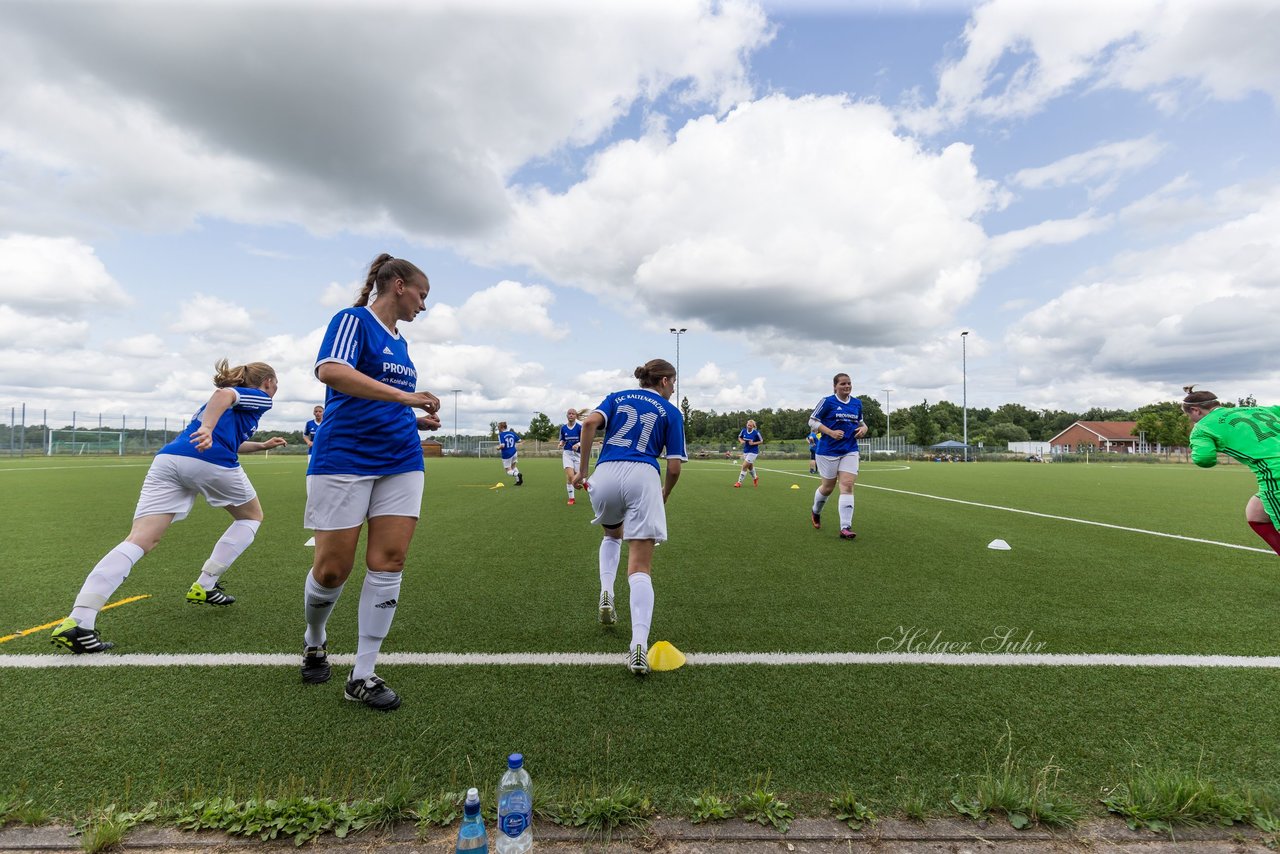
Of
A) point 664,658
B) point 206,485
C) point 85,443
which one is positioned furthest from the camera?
point 85,443

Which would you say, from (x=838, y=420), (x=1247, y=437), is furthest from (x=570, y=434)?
(x=1247, y=437)

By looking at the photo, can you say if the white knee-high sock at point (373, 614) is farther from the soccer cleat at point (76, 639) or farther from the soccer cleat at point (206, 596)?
the soccer cleat at point (206, 596)

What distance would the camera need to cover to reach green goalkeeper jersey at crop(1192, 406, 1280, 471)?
392 centimetres

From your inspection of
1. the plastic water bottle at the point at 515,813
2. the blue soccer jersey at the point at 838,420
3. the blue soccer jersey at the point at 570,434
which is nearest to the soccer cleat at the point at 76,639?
the plastic water bottle at the point at 515,813

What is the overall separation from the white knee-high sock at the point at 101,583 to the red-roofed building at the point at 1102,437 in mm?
100872

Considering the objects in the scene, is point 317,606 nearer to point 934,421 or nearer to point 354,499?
point 354,499

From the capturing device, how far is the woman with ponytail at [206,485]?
368 cm

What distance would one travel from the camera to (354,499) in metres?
2.81

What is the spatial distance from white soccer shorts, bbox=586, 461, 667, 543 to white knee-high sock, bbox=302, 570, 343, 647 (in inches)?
59.2

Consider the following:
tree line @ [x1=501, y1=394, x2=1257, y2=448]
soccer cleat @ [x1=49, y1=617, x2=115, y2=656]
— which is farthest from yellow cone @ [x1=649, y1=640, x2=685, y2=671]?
tree line @ [x1=501, y1=394, x2=1257, y2=448]

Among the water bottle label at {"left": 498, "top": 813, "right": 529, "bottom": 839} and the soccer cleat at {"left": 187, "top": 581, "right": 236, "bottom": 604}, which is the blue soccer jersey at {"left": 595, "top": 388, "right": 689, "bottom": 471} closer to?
the water bottle label at {"left": 498, "top": 813, "right": 529, "bottom": 839}

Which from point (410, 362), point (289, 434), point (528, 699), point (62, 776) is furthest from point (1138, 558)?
point (289, 434)

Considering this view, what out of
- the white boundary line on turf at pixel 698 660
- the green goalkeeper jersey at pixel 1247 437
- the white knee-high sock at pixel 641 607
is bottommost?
the white boundary line on turf at pixel 698 660

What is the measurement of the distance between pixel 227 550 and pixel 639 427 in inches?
→ 140
